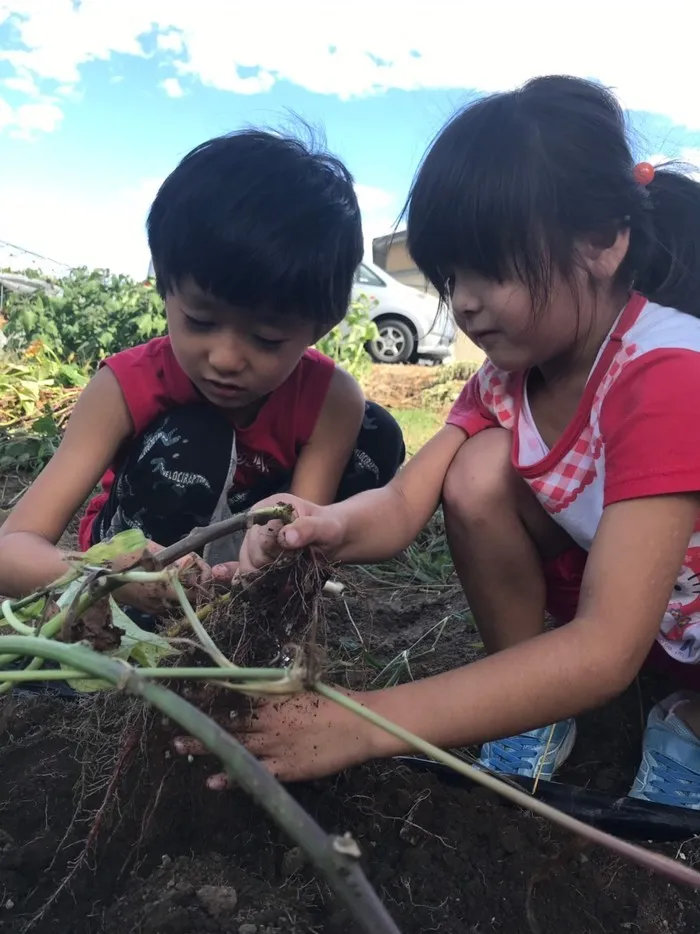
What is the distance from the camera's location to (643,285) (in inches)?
44.5

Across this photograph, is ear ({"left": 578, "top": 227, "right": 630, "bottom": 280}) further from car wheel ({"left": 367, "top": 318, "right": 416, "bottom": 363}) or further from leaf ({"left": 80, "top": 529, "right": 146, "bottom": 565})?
car wheel ({"left": 367, "top": 318, "right": 416, "bottom": 363})

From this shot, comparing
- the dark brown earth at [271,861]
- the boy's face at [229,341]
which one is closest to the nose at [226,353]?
the boy's face at [229,341]

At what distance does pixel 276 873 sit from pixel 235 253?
2.89 feet

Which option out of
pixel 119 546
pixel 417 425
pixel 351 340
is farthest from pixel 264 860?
pixel 351 340

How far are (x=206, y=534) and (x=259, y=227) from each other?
730 mm

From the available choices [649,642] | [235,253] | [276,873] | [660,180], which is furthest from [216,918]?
[660,180]

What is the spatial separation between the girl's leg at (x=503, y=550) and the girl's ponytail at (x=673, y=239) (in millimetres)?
326

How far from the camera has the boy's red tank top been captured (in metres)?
1.46

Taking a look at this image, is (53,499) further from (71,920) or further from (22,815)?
(71,920)

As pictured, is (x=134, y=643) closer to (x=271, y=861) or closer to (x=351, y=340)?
(x=271, y=861)

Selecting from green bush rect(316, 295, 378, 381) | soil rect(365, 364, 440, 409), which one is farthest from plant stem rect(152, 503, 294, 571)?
green bush rect(316, 295, 378, 381)

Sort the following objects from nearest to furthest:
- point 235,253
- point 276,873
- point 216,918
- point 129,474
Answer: point 216,918
point 276,873
point 235,253
point 129,474

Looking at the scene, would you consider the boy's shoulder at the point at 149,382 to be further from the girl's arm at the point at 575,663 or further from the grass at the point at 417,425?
the grass at the point at 417,425

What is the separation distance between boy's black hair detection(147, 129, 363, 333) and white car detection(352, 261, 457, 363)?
21.0ft
